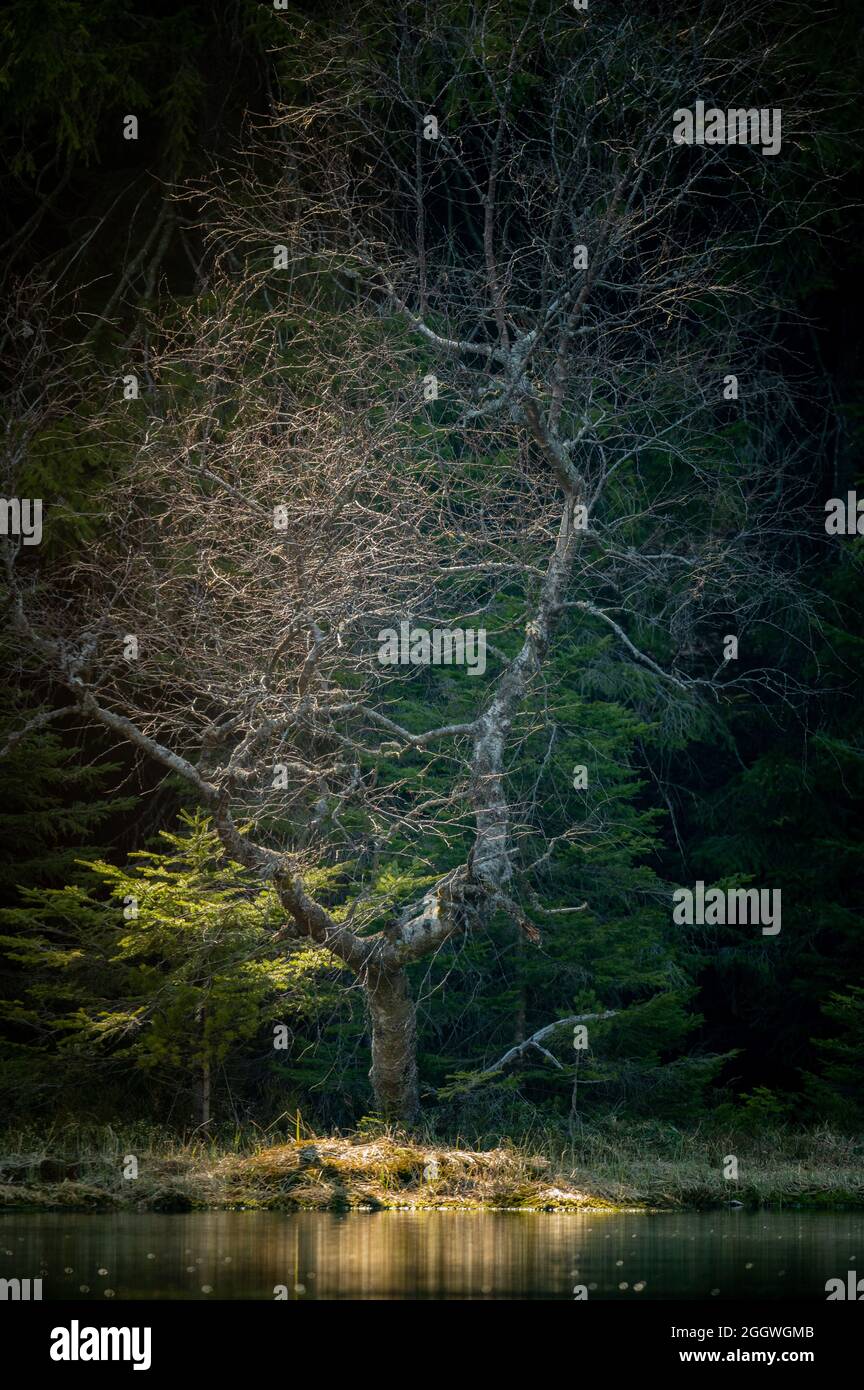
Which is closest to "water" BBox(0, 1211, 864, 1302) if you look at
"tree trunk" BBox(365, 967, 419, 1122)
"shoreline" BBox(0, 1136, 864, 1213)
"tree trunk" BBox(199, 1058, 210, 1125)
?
"shoreline" BBox(0, 1136, 864, 1213)

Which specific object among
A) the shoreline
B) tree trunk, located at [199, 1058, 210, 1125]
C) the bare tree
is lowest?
the shoreline

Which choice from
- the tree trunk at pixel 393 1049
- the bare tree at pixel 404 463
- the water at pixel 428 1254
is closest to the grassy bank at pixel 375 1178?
the water at pixel 428 1254

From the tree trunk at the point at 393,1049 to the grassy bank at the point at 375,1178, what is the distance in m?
0.89

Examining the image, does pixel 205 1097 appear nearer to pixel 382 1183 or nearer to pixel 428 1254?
pixel 382 1183

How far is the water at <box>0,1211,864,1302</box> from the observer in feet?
27.9

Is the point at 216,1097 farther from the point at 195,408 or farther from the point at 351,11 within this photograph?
the point at 351,11

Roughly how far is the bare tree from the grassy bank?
6.45 ft

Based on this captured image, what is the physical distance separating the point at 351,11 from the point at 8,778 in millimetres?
8677

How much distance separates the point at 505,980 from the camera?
1933 centimetres

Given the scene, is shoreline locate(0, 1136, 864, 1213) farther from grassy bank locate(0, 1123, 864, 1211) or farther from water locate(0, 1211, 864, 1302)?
water locate(0, 1211, 864, 1302)

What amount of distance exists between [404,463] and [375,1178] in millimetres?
6815

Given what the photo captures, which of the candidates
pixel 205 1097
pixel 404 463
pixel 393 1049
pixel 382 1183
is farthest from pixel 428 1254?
pixel 404 463

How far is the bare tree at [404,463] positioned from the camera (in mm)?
15180

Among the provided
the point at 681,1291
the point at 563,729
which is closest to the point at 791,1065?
the point at 563,729
